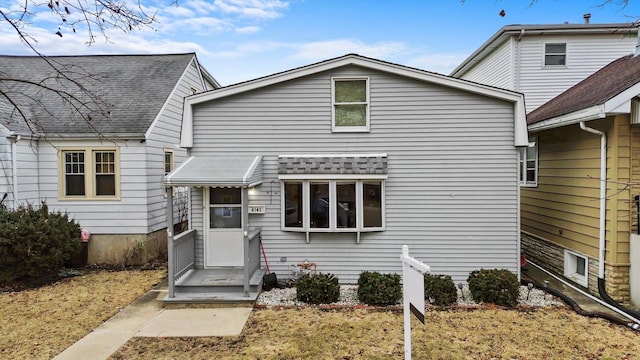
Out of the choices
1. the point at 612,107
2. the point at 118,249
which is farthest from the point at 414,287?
the point at 118,249

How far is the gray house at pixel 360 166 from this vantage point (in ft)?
27.9

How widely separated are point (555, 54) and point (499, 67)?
171 centimetres

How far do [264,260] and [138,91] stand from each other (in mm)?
7206

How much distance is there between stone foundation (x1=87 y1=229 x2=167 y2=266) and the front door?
2.69m

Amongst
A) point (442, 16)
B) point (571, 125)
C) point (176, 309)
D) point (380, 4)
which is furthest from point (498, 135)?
point (176, 309)

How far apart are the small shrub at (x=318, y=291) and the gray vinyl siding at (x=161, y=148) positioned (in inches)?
217

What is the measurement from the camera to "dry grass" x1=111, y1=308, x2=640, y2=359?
17.9ft

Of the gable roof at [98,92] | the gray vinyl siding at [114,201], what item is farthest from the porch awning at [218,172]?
the gray vinyl siding at [114,201]

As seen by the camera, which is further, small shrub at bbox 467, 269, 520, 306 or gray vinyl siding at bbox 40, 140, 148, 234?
gray vinyl siding at bbox 40, 140, 148, 234

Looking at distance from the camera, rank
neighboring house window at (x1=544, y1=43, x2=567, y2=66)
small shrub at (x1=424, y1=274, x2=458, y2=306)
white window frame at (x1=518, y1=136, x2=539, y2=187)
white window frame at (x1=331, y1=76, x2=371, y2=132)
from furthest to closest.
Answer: neighboring house window at (x1=544, y1=43, x2=567, y2=66) → white window frame at (x1=518, y1=136, x2=539, y2=187) → white window frame at (x1=331, y1=76, x2=371, y2=132) → small shrub at (x1=424, y1=274, x2=458, y2=306)

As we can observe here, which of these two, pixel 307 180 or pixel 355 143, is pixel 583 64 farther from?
pixel 307 180

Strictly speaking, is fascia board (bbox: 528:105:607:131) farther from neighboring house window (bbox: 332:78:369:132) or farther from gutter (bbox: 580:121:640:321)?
neighboring house window (bbox: 332:78:369:132)

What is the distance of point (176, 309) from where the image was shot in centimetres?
732

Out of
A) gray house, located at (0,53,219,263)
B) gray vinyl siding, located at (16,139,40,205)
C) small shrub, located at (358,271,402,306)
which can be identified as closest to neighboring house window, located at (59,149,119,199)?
gray house, located at (0,53,219,263)
